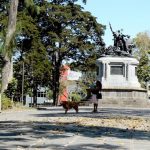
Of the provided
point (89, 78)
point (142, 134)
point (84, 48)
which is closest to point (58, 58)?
point (84, 48)

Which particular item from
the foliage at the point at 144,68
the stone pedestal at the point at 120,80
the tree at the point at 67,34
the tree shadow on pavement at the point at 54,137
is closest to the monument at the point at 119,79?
the stone pedestal at the point at 120,80

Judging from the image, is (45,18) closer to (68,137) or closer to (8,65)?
(8,65)

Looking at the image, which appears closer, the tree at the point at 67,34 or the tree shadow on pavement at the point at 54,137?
the tree shadow on pavement at the point at 54,137

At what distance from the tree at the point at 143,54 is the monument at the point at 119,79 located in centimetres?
4139

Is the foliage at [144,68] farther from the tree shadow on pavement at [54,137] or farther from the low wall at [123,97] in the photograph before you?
the tree shadow on pavement at [54,137]

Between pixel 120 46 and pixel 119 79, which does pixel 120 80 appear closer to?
pixel 119 79

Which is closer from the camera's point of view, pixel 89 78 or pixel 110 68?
pixel 110 68

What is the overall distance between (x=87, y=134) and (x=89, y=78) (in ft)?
272

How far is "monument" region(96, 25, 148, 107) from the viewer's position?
4272cm

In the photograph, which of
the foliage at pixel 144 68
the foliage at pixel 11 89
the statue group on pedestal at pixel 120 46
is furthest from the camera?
the foliage at pixel 144 68

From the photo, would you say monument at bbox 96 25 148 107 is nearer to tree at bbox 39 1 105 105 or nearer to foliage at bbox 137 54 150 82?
tree at bbox 39 1 105 105

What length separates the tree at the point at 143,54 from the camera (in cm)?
8712

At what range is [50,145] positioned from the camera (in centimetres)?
1066

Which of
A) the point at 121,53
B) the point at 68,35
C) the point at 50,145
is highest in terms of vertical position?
the point at 68,35
